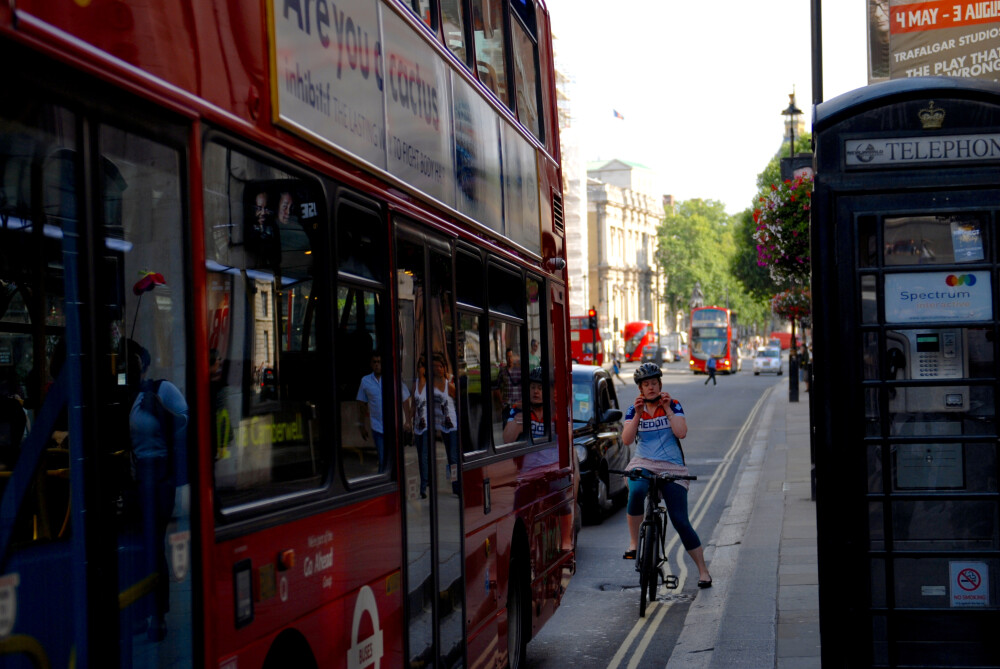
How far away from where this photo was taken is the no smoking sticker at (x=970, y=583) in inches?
225

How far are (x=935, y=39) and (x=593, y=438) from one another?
17.8 feet

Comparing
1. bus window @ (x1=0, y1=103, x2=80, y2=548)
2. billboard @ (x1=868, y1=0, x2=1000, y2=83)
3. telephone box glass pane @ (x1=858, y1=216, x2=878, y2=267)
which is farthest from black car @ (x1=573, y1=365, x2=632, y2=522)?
bus window @ (x1=0, y1=103, x2=80, y2=548)

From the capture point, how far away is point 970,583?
5.73 m

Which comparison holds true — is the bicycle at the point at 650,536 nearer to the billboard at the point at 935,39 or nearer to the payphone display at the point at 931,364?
the payphone display at the point at 931,364

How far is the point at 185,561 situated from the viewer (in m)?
3.09

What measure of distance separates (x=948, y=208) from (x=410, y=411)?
8.03 ft

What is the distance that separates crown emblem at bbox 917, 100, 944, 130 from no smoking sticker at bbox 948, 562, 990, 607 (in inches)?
75.1

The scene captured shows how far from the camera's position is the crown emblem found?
18.4 ft

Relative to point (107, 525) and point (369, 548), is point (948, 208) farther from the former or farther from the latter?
point (107, 525)

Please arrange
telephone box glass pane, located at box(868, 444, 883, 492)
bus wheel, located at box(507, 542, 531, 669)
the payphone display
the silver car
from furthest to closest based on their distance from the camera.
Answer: the silver car < bus wheel, located at box(507, 542, 531, 669) < telephone box glass pane, located at box(868, 444, 883, 492) < the payphone display

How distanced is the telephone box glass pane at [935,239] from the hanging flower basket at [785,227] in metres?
8.65

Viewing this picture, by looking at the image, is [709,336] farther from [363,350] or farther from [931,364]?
[363,350]

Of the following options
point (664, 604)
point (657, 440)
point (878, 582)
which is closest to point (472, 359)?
point (878, 582)

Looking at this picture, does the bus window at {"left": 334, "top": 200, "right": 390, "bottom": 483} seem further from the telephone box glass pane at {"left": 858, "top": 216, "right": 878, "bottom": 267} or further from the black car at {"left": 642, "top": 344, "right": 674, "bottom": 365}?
the black car at {"left": 642, "top": 344, "right": 674, "bottom": 365}
